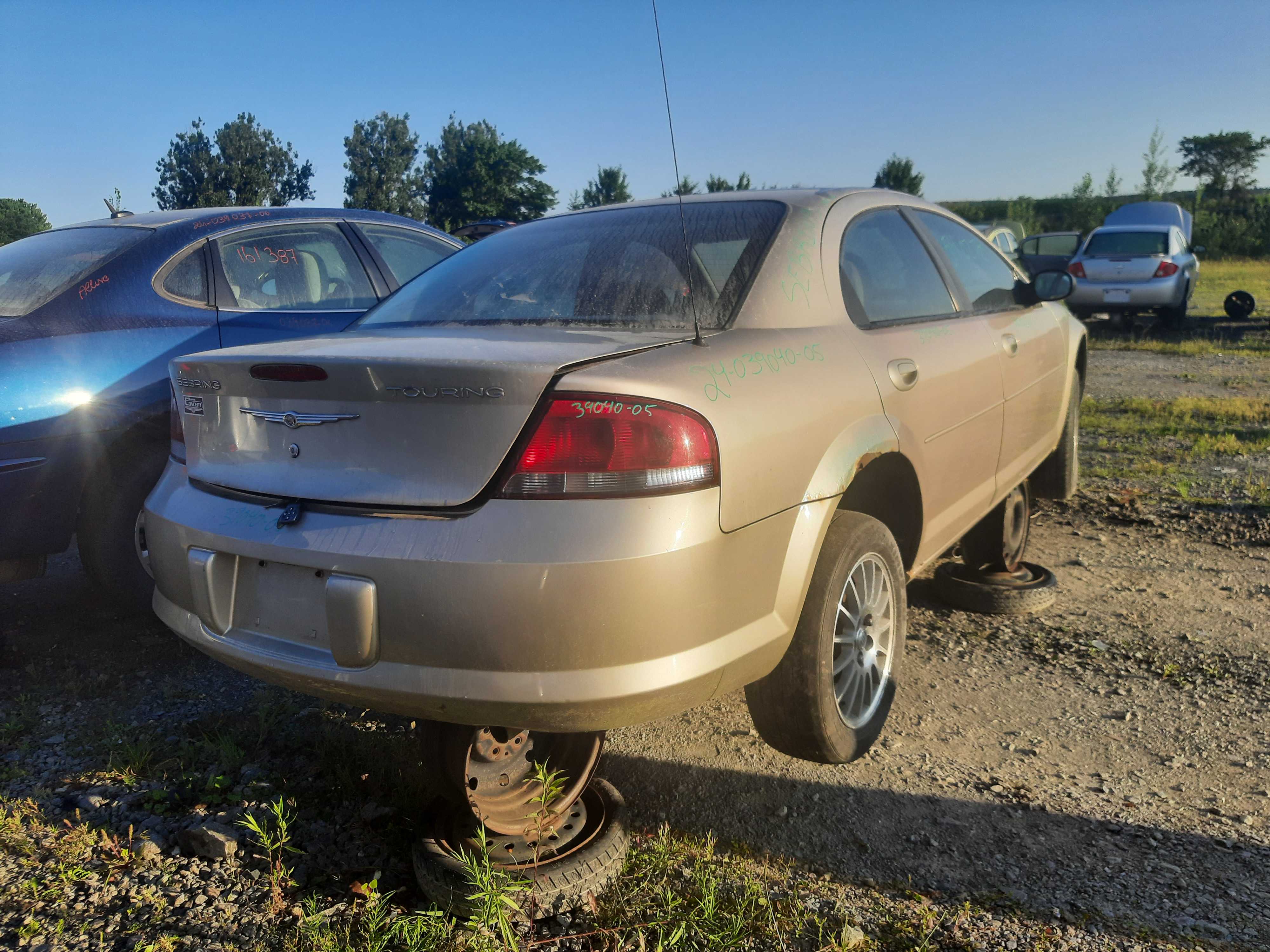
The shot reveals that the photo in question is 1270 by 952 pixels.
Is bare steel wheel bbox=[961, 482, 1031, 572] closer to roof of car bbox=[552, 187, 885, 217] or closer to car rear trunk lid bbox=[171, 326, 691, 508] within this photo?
roof of car bbox=[552, 187, 885, 217]

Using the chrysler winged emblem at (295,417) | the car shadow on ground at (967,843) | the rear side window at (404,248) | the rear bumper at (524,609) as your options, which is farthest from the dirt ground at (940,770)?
the rear side window at (404,248)

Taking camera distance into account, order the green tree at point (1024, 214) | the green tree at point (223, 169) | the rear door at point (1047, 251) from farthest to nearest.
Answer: the green tree at point (223, 169), the green tree at point (1024, 214), the rear door at point (1047, 251)

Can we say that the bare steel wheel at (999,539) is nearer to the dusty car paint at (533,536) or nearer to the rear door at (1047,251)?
the dusty car paint at (533,536)

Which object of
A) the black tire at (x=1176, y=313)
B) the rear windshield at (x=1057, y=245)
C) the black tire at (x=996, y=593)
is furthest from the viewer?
the rear windshield at (x=1057, y=245)

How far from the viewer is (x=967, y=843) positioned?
7.53 feet

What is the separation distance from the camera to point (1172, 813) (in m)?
2.40

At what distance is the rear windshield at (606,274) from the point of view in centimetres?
242

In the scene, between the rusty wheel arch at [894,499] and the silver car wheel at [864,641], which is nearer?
the silver car wheel at [864,641]

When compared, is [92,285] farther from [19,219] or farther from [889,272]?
[19,219]

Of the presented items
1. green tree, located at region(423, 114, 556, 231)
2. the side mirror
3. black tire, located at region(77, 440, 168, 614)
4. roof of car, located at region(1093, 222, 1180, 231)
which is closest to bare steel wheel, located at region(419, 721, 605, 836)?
black tire, located at region(77, 440, 168, 614)

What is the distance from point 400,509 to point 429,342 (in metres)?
0.46

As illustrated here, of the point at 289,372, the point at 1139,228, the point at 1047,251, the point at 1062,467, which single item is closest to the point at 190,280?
the point at 289,372

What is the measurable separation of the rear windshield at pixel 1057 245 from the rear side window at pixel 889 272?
1753 cm

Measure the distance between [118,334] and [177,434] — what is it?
1388 millimetres
